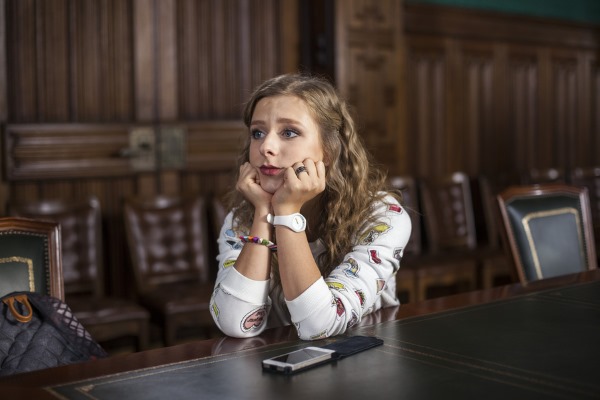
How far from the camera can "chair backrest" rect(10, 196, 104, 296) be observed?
3.95 m

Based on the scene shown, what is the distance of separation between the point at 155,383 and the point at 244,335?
43 cm

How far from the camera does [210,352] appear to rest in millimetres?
1601

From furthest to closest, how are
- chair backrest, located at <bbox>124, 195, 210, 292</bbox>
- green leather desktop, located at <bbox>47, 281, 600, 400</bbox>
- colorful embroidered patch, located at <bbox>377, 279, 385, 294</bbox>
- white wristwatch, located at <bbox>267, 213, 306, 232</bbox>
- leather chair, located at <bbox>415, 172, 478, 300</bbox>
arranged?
1. leather chair, located at <bbox>415, 172, 478, 300</bbox>
2. chair backrest, located at <bbox>124, 195, 210, 292</bbox>
3. colorful embroidered patch, located at <bbox>377, 279, 385, 294</bbox>
4. white wristwatch, located at <bbox>267, 213, 306, 232</bbox>
5. green leather desktop, located at <bbox>47, 281, 600, 400</bbox>

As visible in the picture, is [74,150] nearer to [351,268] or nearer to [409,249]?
[409,249]

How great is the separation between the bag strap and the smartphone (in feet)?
1.86

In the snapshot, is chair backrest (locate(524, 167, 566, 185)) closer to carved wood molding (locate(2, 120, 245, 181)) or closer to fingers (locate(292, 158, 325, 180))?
carved wood molding (locate(2, 120, 245, 181))

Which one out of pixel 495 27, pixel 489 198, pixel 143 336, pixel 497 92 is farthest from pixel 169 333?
pixel 495 27

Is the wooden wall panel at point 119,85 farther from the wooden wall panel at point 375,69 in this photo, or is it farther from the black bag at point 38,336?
the black bag at point 38,336

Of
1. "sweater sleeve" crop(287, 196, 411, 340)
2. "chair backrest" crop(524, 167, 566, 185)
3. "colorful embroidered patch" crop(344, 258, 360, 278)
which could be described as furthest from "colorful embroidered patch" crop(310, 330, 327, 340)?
"chair backrest" crop(524, 167, 566, 185)

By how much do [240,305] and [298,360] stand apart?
1.41 feet

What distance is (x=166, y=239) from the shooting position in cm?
418

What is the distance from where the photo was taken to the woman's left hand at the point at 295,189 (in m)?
1.93

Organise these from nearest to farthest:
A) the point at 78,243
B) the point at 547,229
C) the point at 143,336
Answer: the point at 547,229
the point at 143,336
the point at 78,243

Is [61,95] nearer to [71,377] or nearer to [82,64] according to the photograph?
[82,64]
